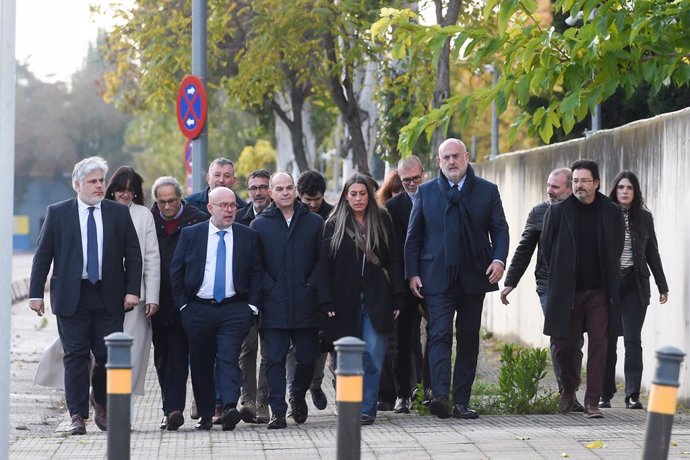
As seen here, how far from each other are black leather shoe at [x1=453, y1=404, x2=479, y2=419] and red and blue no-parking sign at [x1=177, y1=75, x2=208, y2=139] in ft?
22.6

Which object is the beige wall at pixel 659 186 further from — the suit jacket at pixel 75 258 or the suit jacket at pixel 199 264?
the suit jacket at pixel 75 258

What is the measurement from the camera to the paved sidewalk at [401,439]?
8.93 m

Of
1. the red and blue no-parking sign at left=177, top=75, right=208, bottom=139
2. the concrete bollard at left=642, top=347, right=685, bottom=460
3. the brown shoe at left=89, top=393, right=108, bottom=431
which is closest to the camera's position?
the concrete bollard at left=642, top=347, right=685, bottom=460

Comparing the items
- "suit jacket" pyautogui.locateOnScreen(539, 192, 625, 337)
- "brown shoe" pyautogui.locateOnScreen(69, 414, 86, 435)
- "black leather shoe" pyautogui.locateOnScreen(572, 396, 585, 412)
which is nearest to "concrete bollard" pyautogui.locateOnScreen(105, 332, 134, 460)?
"brown shoe" pyautogui.locateOnScreen(69, 414, 86, 435)

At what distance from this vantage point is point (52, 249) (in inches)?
413

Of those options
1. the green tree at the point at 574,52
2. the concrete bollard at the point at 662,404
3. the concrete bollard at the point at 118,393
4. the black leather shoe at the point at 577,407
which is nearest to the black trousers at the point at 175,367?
the green tree at the point at 574,52

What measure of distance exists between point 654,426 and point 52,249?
17.4ft

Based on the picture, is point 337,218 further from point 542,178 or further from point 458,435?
point 542,178

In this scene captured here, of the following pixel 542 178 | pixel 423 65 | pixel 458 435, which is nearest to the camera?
pixel 458 435

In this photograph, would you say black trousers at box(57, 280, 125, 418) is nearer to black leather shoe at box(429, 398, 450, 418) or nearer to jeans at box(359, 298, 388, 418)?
jeans at box(359, 298, 388, 418)

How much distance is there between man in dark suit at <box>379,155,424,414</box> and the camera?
11648 mm

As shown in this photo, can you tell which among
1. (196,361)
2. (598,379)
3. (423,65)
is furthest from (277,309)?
(423,65)

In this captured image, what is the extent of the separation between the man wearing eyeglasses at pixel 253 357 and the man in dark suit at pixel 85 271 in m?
1.07

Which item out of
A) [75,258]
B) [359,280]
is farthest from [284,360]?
[75,258]
